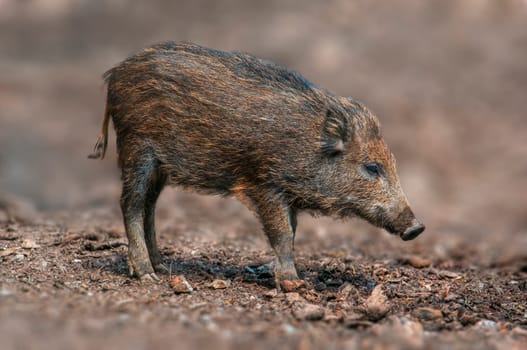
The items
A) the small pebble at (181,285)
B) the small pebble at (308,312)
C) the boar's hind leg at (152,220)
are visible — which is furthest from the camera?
the boar's hind leg at (152,220)

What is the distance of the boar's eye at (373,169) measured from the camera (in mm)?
6207

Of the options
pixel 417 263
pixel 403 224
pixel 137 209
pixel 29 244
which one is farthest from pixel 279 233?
pixel 29 244

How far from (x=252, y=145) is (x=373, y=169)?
113cm

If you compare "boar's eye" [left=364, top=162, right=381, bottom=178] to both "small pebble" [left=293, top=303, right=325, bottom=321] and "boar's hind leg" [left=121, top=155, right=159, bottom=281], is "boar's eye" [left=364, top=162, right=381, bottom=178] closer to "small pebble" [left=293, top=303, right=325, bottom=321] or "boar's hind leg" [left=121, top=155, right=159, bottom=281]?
"small pebble" [left=293, top=303, right=325, bottom=321]

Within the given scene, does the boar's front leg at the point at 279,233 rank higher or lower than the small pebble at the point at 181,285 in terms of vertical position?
higher

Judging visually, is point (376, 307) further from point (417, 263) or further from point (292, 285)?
point (417, 263)

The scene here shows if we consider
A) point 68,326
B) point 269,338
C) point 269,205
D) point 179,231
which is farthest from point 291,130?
point 179,231

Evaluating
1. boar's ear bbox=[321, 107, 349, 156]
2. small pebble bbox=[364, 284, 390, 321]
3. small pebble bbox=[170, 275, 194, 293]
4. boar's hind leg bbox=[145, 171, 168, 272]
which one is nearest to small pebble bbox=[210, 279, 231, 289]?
small pebble bbox=[170, 275, 194, 293]

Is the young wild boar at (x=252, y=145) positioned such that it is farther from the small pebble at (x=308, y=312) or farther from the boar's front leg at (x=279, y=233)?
the small pebble at (x=308, y=312)

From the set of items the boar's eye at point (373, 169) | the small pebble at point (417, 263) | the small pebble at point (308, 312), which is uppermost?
the boar's eye at point (373, 169)

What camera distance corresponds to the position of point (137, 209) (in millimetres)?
6320

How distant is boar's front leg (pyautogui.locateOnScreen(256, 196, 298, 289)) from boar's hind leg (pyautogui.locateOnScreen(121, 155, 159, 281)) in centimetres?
107

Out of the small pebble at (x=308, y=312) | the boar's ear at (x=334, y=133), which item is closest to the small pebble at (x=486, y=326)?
the small pebble at (x=308, y=312)

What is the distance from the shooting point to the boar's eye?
6.21 metres
